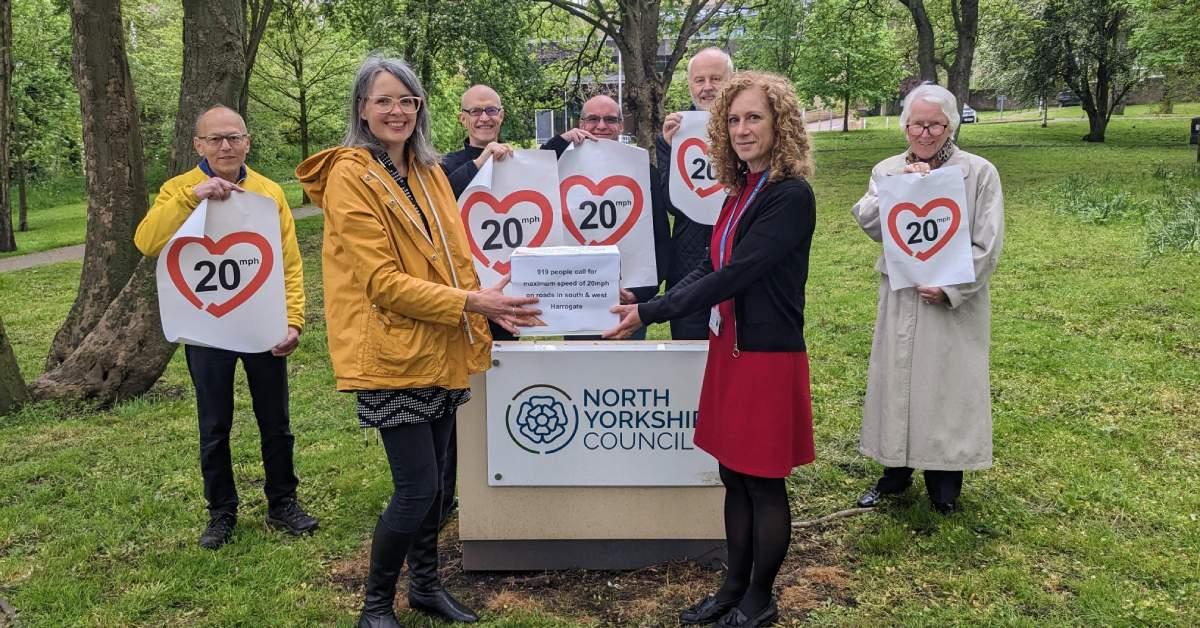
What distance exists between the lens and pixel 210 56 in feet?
23.8

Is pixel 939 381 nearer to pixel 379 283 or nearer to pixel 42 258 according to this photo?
pixel 379 283

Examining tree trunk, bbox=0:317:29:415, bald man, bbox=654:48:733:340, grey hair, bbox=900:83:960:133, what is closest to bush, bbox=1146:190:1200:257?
grey hair, bbox=900:83:960:133

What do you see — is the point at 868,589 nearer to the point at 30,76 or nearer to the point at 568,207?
the point at 568,207

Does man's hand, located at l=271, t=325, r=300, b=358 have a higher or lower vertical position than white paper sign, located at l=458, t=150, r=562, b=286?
lower

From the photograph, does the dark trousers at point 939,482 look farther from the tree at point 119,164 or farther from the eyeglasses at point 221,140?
the tree at point 119,164

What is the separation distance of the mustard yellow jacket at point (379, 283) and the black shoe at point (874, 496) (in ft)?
8.69

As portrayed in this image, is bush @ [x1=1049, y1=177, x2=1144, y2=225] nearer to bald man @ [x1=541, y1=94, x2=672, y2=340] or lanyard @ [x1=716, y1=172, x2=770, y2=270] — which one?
bald man @ [x1=541, y1=94, x2=672, y2=340]

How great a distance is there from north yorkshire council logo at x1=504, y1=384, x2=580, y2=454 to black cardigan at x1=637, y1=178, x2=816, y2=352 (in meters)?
0.82

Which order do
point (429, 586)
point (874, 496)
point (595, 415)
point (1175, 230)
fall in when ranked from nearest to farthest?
point (429, 586) < point (595, 415) < point (874, 496) < point (1175, 230)

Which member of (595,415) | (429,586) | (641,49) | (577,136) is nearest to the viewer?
(429,586)

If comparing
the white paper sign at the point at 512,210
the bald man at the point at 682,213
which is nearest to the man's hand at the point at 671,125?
the bald man at the point at 682,213

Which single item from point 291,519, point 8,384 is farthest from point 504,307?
point 8,384

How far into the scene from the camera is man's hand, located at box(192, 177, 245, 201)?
156 inches

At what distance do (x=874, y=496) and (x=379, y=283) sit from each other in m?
3.14
